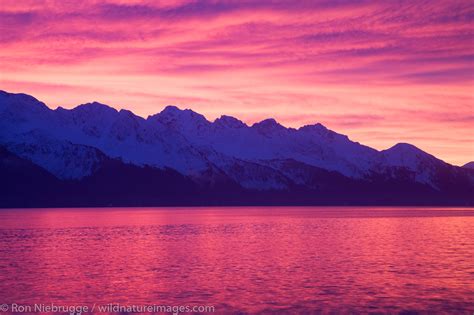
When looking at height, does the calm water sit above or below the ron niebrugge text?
above

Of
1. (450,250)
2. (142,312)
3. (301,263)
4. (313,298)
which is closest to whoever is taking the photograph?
(142,312)

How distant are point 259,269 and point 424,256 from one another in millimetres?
24458

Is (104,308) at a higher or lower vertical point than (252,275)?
lower

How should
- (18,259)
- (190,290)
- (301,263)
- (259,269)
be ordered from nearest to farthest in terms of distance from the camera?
(190,290) < (259,269) < (301,263) < (18,259)

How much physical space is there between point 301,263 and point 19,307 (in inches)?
1403

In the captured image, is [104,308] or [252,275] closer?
[104,308]

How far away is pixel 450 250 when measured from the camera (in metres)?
92.4

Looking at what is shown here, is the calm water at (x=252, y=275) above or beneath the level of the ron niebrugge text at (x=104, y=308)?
above

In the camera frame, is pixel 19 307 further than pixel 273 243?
No

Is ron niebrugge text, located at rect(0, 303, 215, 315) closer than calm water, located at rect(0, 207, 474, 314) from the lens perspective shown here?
Yes

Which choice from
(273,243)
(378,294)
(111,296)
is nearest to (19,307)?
(111,296)

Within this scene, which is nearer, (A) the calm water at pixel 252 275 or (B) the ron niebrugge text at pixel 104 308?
(B) the ron niebrugge text at pixel 104 308

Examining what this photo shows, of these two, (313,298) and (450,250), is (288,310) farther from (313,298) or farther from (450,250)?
(450,250)

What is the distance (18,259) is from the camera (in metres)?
82.5
